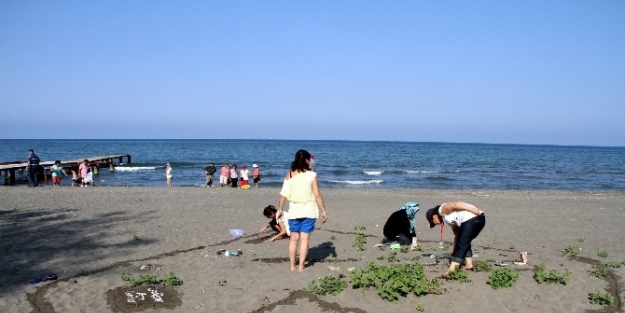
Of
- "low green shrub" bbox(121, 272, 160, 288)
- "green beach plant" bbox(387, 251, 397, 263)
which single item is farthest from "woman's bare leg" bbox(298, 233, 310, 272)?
"low green shrub" bbox(121, 272, 160, 288)

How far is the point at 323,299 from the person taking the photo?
6242 millimetres

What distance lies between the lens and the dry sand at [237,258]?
618 centimetres

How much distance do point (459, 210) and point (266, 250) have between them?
3.98 m

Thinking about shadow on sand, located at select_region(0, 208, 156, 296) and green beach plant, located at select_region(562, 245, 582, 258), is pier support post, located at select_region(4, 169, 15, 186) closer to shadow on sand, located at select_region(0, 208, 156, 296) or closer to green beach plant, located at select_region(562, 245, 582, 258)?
shadow on sand, located at select_region(0, 208, 156, 296)

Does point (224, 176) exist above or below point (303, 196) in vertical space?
below

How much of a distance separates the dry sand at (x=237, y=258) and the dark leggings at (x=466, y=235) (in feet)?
1.13

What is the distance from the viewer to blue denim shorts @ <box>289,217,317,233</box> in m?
7.02

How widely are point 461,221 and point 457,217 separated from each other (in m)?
0.08

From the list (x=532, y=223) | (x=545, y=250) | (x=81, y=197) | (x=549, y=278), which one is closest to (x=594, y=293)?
(x=549, y=278)

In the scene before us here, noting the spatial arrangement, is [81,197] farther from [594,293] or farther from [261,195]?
[594,293]

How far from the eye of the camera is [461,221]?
6.89 meters

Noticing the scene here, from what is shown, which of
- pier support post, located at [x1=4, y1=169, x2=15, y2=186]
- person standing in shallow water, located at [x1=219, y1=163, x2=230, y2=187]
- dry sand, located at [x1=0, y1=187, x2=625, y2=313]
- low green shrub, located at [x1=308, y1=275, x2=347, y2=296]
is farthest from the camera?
pier support post, located at [x1=4, y1=169, x2=15, y2=186]

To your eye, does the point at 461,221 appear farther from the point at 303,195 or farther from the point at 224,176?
the point at 224,176

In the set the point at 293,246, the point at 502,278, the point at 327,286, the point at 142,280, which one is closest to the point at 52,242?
the point at 142,280
